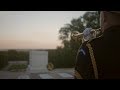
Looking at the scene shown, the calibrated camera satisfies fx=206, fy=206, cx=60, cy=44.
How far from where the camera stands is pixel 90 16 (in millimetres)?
1576

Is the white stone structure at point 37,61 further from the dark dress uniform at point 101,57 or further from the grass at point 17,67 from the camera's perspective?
the dark dress uniform at point 101,57

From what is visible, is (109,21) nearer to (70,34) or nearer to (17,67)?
(70,34)

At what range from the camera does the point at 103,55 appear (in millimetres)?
1050

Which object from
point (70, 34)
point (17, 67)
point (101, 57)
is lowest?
point (17, 67)

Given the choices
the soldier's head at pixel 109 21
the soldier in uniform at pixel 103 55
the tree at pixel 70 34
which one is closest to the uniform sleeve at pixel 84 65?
the soldier in uniform at pixel 103 55

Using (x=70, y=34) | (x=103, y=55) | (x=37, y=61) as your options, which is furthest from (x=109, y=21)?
(x=37, y=61)

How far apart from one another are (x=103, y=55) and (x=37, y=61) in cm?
76

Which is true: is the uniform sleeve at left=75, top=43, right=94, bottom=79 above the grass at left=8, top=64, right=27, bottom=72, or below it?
above

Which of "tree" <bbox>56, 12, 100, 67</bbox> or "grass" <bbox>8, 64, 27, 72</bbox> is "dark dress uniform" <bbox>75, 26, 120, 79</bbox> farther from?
"grass" <bbox>8, 64, 27, 72</bbox>

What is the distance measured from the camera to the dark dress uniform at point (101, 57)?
997mm

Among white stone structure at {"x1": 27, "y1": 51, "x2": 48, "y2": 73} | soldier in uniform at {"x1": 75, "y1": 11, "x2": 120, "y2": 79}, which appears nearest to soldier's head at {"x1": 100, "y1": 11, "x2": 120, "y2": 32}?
soldier in uniform at {"x1": 75, "y1": 11, "x2": 120, "y2": 79}

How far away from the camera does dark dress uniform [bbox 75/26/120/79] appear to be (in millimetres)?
997
